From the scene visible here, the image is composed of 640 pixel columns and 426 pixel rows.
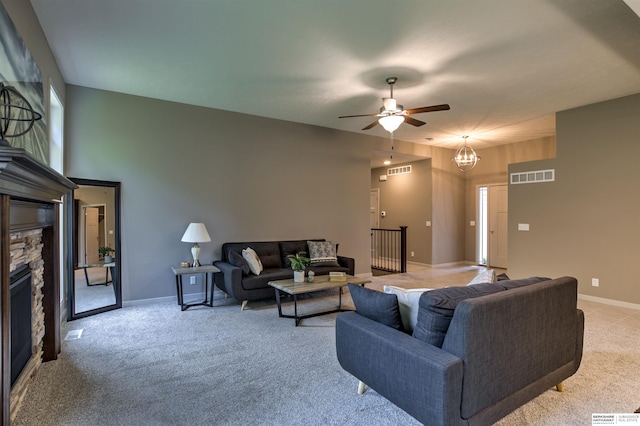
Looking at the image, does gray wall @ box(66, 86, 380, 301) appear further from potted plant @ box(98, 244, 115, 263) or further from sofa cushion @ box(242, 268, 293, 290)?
sofa cushion @ box(242, 268, 293, 290)

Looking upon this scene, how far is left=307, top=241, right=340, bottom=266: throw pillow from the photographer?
5602 mm

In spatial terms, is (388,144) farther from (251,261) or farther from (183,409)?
(183,409)

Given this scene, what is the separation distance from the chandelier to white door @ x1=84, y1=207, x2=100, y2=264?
21.9ft

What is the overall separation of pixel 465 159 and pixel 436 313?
5.90 meters

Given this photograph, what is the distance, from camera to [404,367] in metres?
1.83

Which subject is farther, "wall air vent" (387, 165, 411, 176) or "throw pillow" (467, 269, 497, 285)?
"wall air vent" (387, 165, 411, 176)

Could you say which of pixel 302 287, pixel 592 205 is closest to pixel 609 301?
pixel 592 205

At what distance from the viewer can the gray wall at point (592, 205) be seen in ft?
15.6

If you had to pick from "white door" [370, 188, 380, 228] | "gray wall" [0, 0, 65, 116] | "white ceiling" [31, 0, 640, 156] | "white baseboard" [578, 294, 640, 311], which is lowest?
"white baseboard" [578, 294, 640, 311]

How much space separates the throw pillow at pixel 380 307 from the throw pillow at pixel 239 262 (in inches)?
101

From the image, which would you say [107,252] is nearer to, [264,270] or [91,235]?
[91,235]

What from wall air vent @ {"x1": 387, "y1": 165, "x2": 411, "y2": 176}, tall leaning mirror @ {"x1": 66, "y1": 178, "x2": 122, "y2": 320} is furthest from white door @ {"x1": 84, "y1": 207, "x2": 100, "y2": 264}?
wall air vent @ {"x1": 387, "y1": 165, "x2": 411, "y2": 176}

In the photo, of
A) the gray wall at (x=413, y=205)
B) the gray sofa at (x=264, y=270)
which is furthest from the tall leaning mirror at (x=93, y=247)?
the gray wall at (x=413, y=205)

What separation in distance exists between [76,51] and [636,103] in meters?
7.18
